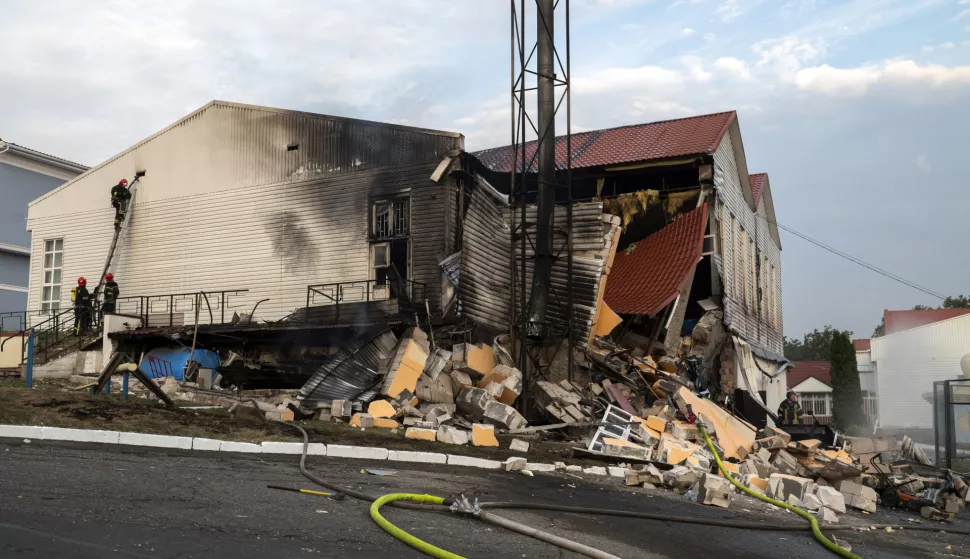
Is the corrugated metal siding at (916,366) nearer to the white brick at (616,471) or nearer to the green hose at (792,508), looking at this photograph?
the green hose at (792,508)

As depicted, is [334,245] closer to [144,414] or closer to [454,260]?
[454,260]

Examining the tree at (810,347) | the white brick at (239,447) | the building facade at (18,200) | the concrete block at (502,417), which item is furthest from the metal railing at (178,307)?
the tree at (810,347)

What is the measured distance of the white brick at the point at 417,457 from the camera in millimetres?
11859

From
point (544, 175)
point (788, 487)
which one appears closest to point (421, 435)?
point (788, 487)

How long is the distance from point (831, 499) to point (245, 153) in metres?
16.5

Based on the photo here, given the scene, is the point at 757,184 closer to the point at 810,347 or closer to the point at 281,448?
the point at 281,448

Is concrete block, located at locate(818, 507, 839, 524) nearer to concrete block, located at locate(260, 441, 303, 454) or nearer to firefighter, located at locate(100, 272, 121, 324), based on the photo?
concrete block, located at locate(260, 441, 303, 454)

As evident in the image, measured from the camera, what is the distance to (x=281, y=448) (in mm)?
11148

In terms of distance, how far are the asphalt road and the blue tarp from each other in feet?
34.9

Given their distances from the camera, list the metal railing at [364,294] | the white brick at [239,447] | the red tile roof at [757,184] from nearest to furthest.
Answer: the white brick at [239,447] < the metal railing at [364,294] < the red tile roof at [757,184]

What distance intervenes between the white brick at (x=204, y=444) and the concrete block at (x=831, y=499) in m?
8.01

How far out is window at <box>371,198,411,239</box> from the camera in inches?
789

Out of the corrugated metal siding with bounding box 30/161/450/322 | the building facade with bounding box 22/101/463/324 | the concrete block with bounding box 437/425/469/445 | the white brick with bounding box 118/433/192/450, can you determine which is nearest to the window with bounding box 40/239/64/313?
the building facade with bounding box 22/101/463/324

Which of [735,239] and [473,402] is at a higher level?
[735,239]
